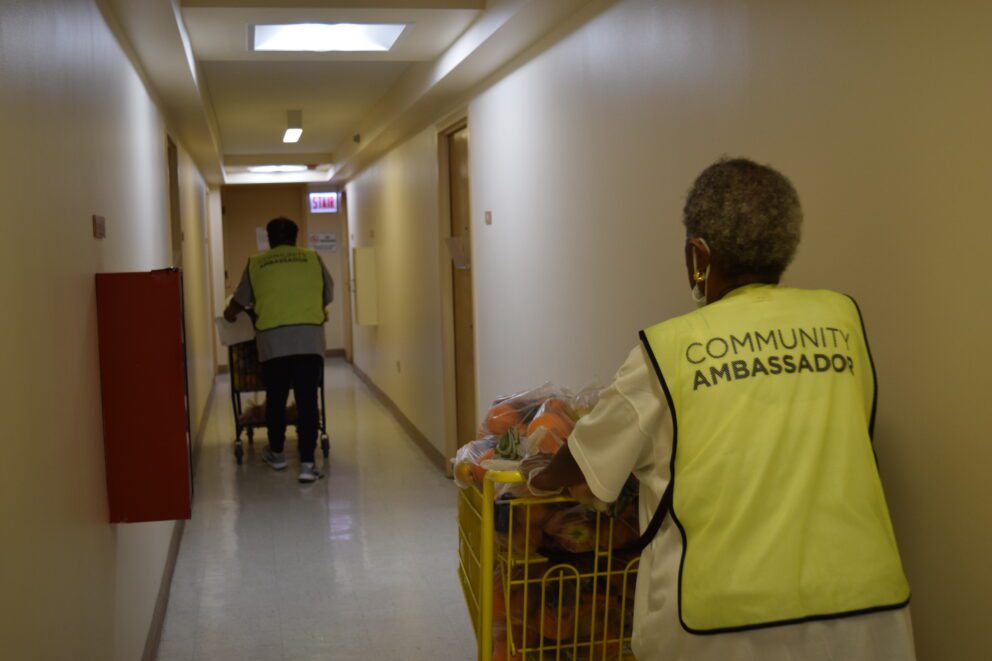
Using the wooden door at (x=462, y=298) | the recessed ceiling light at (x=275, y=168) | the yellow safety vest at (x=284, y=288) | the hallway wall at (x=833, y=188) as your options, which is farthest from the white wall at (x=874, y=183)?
the recessed ceiling light at (x=275, y=168)

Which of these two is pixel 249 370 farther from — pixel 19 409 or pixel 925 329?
pixel 925 329

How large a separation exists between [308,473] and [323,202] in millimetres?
8190

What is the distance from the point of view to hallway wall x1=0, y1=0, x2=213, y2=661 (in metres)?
1.88

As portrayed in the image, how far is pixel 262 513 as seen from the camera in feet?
19.7

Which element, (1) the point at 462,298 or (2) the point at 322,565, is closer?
(2) the point at 322,565

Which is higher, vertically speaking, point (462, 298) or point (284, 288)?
point (284, 288)

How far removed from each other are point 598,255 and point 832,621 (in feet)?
7.73

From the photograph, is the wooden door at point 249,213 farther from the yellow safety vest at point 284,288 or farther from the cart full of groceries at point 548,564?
the cart full of groceries at point 548,564

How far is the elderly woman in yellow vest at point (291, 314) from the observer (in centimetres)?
668

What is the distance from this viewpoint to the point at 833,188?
2.24m

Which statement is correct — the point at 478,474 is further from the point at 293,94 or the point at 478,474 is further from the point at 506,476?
the point at 293,94

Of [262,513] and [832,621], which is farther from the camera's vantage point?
[262,513]

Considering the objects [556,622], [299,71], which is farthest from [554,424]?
[299,71]

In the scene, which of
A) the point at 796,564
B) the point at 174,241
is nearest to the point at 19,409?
the point at 796,564
